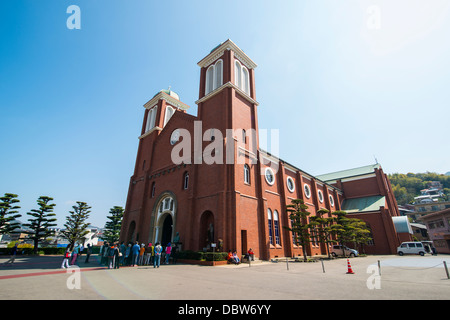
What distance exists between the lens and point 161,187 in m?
23.7

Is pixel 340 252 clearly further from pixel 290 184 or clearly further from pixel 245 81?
pixel 245 81

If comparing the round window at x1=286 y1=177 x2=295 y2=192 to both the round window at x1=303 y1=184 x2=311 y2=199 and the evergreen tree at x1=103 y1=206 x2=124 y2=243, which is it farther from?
the evergreen tree at x1=103 y1=206 x2=124 y2=243

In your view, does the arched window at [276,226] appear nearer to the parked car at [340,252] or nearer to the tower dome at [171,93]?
the parked car at [340,252]

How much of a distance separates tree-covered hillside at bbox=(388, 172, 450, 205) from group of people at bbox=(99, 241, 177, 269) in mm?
104577

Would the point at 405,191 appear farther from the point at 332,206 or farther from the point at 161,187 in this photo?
the point at 161,187

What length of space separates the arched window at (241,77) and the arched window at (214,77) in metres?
1.70

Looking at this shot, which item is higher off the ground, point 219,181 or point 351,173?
point 351,173

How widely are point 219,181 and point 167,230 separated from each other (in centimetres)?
965

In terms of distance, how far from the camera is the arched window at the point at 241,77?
23.6 meters

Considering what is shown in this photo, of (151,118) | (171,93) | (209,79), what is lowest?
(151,118)

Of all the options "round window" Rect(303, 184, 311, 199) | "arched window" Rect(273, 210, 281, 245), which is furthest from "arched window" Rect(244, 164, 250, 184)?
"round window" Rect(303, 184, 311, 199)

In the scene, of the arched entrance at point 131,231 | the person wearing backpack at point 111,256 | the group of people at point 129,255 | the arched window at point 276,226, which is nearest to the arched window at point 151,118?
the arched entrance at point 131,231

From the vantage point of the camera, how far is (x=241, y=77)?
2430 centimetres

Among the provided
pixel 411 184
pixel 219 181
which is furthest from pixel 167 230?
pixel 411 184
